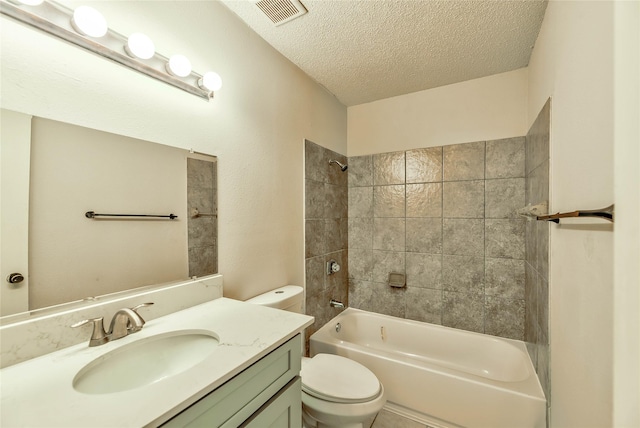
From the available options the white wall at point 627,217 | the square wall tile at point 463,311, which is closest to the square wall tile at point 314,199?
the square wall tile at point 463,311

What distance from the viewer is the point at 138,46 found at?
0.94 m

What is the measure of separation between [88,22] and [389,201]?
2133mm

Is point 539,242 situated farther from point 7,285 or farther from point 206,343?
point 7,285

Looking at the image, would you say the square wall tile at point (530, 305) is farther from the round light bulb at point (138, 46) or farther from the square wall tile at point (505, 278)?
the round light bulb at point (138, 46)

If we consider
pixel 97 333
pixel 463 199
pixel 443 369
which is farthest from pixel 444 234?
pixel 97 333

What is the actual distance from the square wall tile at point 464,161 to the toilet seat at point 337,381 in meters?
1.62

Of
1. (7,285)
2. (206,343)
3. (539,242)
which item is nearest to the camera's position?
(7,285)

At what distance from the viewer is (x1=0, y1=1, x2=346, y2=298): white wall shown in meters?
0.82

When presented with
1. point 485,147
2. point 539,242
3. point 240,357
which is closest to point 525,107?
point 485,147

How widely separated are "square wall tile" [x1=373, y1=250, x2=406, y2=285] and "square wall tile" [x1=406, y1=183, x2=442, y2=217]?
0.40 metres

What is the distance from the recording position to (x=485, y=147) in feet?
6.61

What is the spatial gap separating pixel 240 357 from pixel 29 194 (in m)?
0.79

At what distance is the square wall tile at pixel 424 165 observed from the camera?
7.16ft

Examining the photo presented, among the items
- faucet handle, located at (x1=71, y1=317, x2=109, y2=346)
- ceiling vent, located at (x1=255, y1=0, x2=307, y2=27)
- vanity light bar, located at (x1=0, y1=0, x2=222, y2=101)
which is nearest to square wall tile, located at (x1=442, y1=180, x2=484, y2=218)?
ceiling vent, located at (x1=255, y1=0, x2=307, y2=27)
